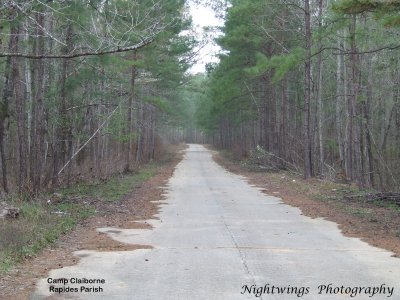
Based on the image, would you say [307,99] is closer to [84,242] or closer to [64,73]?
[64,73]

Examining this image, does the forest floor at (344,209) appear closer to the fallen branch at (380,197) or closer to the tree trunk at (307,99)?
the fallen branch at (380,197)

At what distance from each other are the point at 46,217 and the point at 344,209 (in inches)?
314

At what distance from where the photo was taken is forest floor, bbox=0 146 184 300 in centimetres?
639

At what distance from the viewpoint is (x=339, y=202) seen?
15.9 m

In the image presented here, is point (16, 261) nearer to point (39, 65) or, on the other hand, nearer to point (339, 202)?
point (39, 65)

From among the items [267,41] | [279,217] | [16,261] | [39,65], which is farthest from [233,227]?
[267,41]

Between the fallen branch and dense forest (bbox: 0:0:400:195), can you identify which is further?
the fallen branch

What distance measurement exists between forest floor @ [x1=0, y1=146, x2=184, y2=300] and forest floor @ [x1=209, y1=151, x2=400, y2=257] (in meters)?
4.35

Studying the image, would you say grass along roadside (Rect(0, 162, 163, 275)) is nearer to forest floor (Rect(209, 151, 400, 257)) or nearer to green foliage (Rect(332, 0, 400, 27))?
forest floor (Rect(209, 151, 400, 257))

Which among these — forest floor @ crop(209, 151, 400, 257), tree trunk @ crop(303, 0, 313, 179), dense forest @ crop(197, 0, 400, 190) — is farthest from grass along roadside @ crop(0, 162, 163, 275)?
tree trunk @ crop(303, 0, 313, 179)

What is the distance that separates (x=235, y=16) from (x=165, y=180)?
351 inches

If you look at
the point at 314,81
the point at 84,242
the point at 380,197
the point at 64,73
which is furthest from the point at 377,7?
the point at 314,81

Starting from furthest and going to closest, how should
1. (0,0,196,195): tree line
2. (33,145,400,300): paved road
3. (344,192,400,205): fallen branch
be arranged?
(344,192,400,205): fallen branch < (0,0,196,195): tree line < (33,145,400,300): paved road

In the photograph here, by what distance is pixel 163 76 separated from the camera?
3186cm
